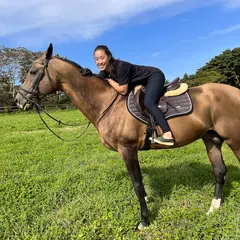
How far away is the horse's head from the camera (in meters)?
3.75

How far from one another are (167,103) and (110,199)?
1.86 meters

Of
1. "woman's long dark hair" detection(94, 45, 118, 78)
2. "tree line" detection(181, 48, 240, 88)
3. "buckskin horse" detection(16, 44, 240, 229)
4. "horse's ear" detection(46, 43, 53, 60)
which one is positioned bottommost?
"tree line" detection(181, 48, 240, 88)

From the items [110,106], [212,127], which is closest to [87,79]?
[110,106]

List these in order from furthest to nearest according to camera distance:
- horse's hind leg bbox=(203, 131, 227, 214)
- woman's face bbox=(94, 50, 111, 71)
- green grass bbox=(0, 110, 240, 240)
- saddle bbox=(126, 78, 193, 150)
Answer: horse's hind leg bbox=(203, 131, 227, 214) → saddle bbox=(126, 78, 193, 150) → woman's face bbox=(94, 50, 111, 71) → green grass bbox=(0, 110, 240, 240)

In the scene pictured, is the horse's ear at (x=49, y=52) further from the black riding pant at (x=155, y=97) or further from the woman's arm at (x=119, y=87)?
the black riding pant at (x=155, y=97)

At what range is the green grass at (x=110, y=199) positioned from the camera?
352cm

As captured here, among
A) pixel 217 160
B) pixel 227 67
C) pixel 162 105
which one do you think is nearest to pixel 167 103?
pixel 162 105

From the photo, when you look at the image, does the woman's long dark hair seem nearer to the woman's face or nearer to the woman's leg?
the woman's face

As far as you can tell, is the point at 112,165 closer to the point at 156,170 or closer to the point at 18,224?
the point at 156,170

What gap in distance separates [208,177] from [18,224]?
3670mm

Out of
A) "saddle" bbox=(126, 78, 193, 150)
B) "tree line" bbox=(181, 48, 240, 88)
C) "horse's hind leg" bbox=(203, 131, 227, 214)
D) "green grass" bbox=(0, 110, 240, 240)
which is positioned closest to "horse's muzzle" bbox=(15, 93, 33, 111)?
"saddle" bbox=(126, 78, 193, 150)

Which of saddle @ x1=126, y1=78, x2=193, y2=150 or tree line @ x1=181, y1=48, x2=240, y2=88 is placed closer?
saddle @ x1=126, y1=78, x2=193, y2=150

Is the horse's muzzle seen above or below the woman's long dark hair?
below

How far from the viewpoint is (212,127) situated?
12.9ft
